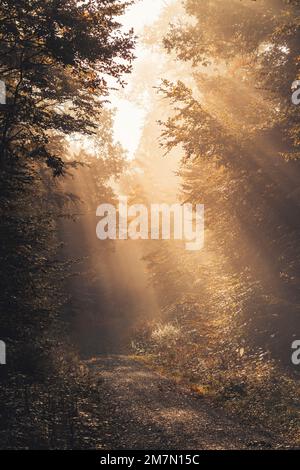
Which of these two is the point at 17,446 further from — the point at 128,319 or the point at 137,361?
the point at 128,319

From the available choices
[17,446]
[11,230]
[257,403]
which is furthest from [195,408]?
[11,230]

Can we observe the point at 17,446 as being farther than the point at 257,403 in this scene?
No

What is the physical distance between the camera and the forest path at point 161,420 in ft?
30.6

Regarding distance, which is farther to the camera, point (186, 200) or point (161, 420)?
point (186, 200)

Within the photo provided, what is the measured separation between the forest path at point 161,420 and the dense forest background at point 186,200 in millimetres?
462

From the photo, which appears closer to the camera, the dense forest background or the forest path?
the forest path

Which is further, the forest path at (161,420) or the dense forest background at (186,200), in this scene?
the dense forest background at (186,200)

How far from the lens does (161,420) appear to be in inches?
426

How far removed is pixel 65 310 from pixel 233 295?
9.35 metres

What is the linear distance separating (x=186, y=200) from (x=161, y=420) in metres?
10.9

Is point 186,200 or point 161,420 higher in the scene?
point 186,200

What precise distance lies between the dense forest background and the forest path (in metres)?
0.46

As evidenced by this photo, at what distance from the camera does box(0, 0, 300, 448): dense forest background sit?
10.8 m
